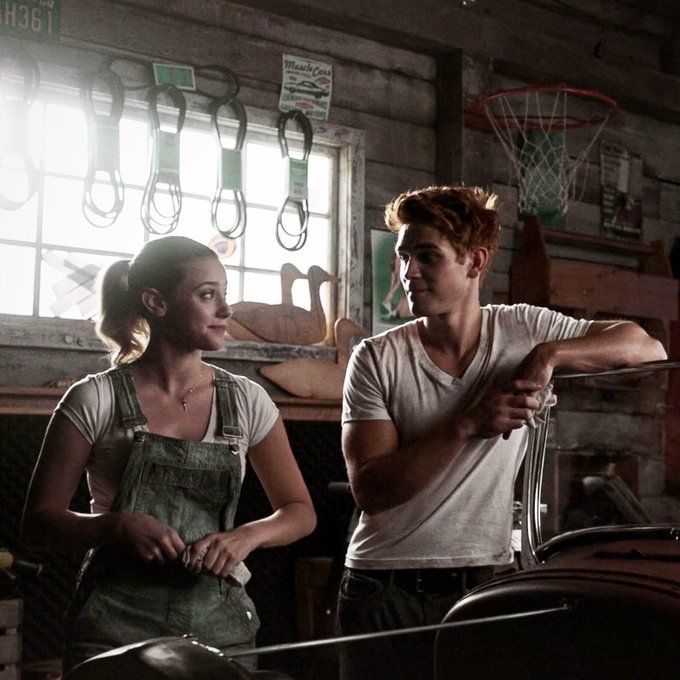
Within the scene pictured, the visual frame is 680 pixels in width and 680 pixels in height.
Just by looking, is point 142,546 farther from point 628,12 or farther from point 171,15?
point 628,12

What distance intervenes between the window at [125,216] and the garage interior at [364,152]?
0.09 ft

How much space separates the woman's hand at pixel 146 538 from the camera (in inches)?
67.6

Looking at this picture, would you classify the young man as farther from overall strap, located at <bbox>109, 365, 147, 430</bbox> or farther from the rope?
the rope

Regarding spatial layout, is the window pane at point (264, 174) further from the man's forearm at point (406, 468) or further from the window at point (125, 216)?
the man's forearm at point (406, 468)

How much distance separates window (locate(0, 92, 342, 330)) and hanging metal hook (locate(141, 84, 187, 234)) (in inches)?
3.5

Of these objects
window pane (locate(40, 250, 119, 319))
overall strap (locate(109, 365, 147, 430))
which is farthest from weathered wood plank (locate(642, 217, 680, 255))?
overall strap (locate(109, 365, 147, 430))

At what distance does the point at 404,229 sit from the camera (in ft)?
6.54

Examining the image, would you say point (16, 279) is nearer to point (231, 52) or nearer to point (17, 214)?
point (17, 214)

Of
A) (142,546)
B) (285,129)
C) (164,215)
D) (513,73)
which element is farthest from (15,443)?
(513,73)

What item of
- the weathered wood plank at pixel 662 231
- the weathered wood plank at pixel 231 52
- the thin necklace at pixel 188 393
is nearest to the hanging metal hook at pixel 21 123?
the weathered wood plank at pixel 231 52

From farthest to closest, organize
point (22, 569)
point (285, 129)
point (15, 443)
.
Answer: point (285, 129) → point (15, 443) → point (22, 569)

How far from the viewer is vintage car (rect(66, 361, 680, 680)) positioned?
1154mm

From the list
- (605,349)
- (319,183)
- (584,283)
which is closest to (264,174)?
(319,183)

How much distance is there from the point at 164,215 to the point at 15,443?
41.9 inches
